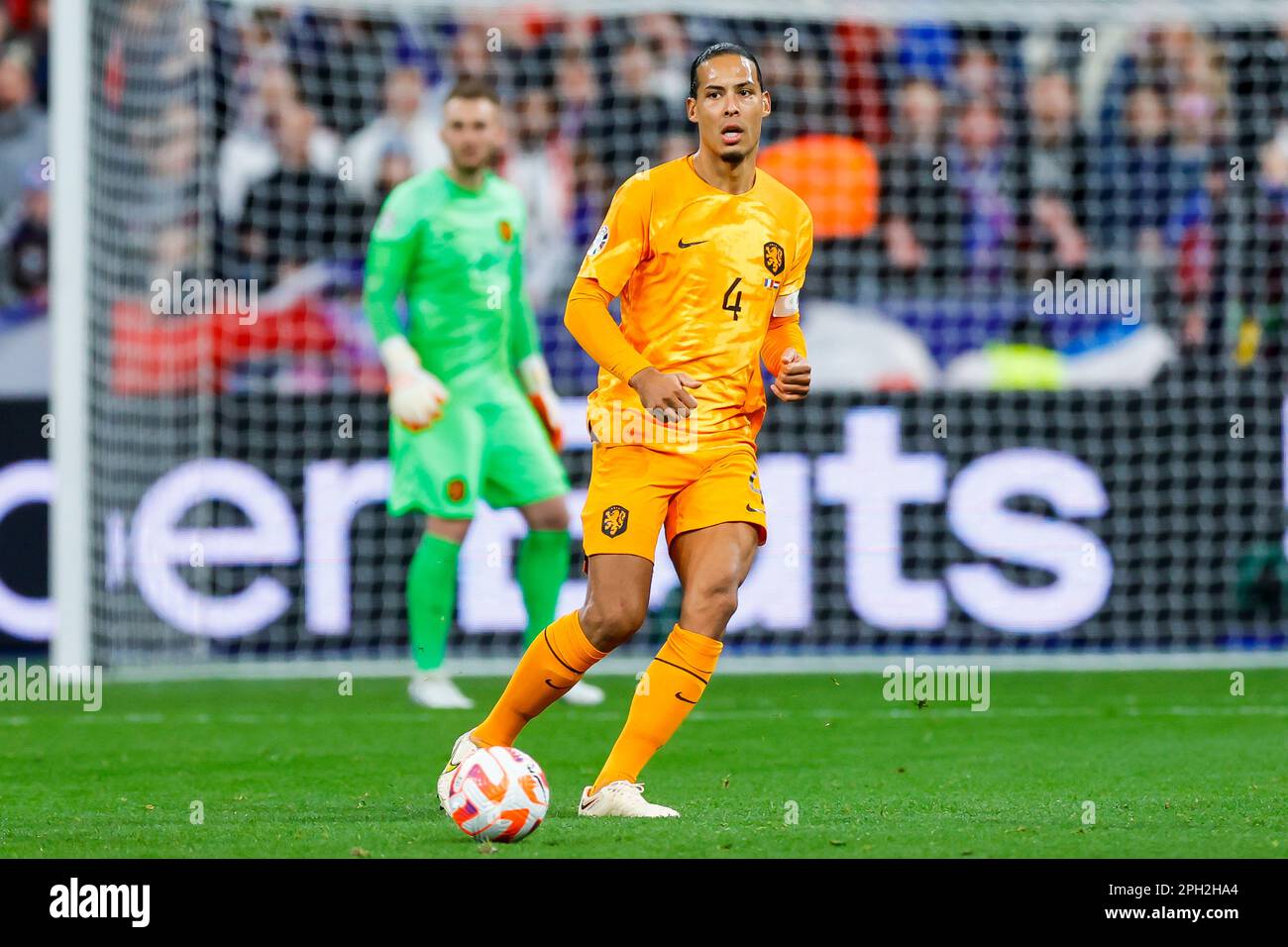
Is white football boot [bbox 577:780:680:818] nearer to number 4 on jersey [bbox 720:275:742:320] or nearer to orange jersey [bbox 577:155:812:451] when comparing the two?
orange jersey [bbox 577:155:812:451]

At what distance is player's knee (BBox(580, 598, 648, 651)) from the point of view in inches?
206

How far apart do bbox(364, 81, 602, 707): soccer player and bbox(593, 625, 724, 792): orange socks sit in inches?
121

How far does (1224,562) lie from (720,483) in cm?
570

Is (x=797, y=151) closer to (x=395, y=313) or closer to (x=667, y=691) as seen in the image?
(x=395, y=313)

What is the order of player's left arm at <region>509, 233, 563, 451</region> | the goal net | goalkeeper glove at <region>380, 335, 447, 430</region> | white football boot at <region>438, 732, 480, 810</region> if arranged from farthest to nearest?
1. the goal net
2. player's left arm at <region>509, 233, 563, 451</region>
3. goalkeeper glove at <region>380, 335, 447, 430</region>
4. white football boot at <region>438, 732, 480, 810</region>

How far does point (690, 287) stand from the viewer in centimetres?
541

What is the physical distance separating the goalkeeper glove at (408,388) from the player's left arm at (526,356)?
1.44 feet

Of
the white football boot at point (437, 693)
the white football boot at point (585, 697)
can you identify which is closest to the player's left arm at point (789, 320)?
the white football boot at point (437, 693)

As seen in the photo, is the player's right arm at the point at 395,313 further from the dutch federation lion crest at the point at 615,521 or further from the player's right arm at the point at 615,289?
the dutch federation lion crest at the point at 615,521

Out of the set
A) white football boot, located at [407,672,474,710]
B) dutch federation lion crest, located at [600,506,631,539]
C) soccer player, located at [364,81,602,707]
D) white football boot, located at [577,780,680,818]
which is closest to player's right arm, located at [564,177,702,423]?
dutch federation lion crest, located at [600,506,631,539]

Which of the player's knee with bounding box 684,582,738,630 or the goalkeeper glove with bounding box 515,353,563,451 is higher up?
the goalkeeper glove with bounding box 515,353,563,451

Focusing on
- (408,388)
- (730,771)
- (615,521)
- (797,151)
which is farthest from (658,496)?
(797,151)

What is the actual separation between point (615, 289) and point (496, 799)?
51.5 inches
